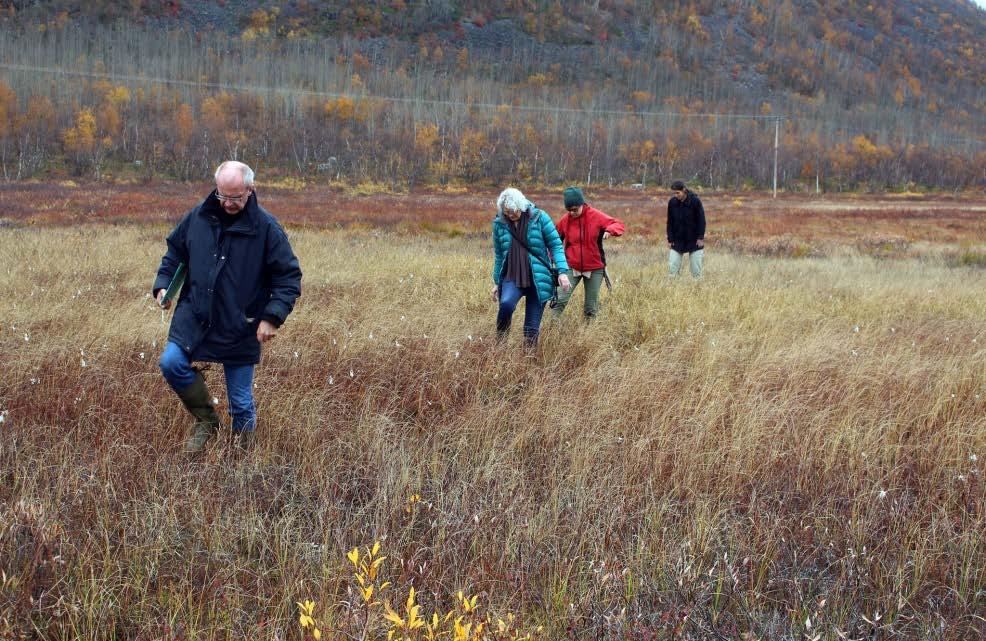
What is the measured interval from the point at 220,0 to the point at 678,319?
5582 inches

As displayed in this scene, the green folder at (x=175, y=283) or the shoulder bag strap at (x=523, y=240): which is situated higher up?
the shoulder bag strap at (x=523, y=240)

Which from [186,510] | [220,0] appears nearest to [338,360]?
[186,510]

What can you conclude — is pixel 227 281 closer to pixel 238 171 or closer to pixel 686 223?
pixel 238 171

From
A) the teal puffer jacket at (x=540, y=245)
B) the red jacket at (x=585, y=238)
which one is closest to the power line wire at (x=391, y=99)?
the red jacket at (x=585, y=238)

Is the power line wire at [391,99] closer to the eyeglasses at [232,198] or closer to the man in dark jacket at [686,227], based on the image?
the man in dark jacket at [686,227]

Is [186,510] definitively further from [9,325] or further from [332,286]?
[332,286]

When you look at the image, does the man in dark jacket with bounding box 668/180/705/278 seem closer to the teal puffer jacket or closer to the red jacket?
the red jacket

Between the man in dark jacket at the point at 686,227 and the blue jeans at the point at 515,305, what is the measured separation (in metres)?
4.74

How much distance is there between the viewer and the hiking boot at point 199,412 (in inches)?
143

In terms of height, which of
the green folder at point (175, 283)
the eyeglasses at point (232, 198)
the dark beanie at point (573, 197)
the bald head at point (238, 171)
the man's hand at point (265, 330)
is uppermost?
the dark beanie at point (573, 197)

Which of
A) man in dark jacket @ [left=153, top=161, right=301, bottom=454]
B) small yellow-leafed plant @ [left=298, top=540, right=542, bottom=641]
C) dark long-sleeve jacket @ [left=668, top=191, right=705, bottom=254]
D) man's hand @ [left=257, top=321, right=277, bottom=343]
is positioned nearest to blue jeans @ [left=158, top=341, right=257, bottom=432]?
man in dark jacket @ [left=153, top=161, right=301, bottom=454]

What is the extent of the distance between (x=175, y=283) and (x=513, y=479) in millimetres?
1969

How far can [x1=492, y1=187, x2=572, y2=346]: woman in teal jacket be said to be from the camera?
5746 millimetres

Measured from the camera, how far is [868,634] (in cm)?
243
